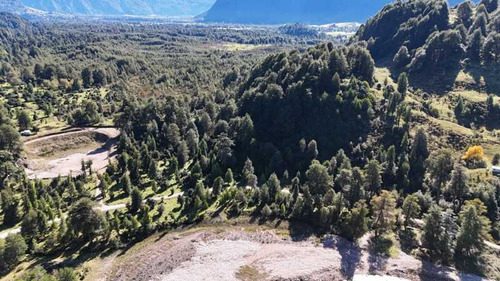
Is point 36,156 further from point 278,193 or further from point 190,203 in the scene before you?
point 278,193

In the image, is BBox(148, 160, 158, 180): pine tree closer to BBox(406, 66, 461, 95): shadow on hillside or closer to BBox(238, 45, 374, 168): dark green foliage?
BBox(238, 45, 374, 168): dark green foliage

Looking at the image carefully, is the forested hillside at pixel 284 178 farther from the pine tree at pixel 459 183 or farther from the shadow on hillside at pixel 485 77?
the shadow on hillside at pixel 485 77

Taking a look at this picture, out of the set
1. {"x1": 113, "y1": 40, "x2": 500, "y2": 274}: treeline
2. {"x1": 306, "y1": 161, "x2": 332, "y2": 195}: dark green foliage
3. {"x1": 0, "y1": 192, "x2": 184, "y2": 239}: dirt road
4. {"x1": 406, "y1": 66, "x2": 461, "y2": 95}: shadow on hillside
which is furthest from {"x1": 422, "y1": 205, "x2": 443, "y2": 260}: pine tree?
{"x1": 406, "y1": 66, "x2": 461, "y2": 95}: shadow on hillside

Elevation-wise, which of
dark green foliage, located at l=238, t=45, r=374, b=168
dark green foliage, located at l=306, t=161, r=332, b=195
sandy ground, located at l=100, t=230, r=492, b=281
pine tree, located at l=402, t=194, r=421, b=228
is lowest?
sandy ground, located at l=100, t=230, r=492, b=281

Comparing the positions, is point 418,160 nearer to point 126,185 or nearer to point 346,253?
point 346,253

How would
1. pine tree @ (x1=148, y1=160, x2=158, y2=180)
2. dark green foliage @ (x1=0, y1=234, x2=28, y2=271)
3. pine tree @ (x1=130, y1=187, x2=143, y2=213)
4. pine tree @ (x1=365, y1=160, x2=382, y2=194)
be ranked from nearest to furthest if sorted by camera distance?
dark green foliage @ (x1=0, y1=234, x2=28, y2=271)
pine tree @ (x1=365, y1=160, x2=382, y2=194)
pine tree @ (x1=130, y1=187, x2=143, y2=213)
pine tree @ (x1=148, y1=160, x2=158, y2=180)

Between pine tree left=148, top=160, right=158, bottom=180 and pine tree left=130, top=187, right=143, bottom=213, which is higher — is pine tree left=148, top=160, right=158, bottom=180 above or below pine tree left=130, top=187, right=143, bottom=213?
above

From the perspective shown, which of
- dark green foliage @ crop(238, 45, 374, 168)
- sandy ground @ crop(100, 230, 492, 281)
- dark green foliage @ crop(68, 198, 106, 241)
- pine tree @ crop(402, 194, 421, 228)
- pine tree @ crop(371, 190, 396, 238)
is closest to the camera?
sandy ground @ crop(100, 230, 492, 281)

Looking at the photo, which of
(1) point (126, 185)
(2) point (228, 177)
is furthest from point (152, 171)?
(2) point (228, 177)

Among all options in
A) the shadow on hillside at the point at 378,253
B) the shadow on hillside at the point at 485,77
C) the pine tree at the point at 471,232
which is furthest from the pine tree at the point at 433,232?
the shadow on hillside at the point at 485,77
